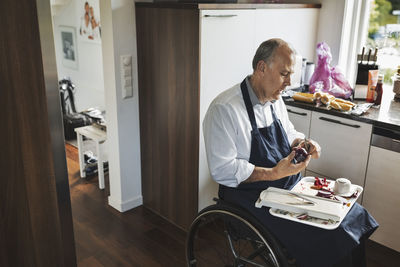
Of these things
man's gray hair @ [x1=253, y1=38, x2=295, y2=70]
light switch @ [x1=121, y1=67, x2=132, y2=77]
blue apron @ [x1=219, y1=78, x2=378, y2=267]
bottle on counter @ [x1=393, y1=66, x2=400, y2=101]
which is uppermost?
man's gray hair @ [x1=253, y1=38, x2=295, y2=70]

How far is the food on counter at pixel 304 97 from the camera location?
2607mm

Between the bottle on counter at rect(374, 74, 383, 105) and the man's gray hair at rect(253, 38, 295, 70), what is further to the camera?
the bottle on counter at rect(374, 74, 383, 105)

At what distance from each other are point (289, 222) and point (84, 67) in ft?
11.6

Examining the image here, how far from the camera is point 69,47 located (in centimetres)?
473

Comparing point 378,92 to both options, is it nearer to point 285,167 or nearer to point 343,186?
point 343,186

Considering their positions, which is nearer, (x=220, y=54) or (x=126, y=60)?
(x=220, y=54)

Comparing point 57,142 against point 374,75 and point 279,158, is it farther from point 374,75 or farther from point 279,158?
point 374,75

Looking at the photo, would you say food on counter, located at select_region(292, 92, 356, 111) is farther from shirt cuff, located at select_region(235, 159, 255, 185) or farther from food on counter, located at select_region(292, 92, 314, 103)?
shirt cuff, located at select_region(235, 159, 255, 185)

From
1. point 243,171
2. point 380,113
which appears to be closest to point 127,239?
point 243,171

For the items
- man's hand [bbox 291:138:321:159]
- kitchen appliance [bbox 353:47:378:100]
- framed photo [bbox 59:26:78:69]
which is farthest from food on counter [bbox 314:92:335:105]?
framed photo [bbox 59:26:78:69]

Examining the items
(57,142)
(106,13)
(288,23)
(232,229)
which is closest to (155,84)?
(106,13)

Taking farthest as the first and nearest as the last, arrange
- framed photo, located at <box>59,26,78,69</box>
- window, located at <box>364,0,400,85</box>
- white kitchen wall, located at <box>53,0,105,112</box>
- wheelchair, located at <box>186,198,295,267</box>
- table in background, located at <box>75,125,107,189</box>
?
framed photo, located at <box>59,26,78,69</box> < white kitchen wall, located at <box>53,0,105,112</box> < table in background, located at <box>75,125,107,189</box> < window, located at <box>364,0,400,85</box> < wheelchair, located at <box>186,198,295,267</box>

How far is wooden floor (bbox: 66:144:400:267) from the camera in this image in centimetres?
242

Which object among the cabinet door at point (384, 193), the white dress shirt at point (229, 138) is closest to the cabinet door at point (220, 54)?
the white dress shirt at point (229, 138)
